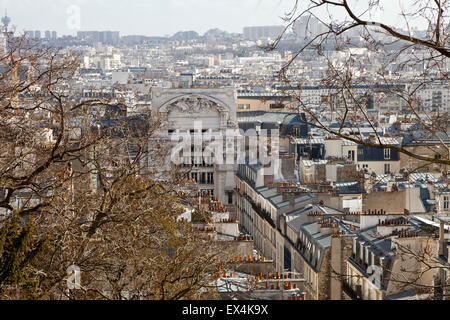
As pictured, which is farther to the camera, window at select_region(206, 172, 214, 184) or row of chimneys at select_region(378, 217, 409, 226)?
window at select_region(206, 172, 214, 184)

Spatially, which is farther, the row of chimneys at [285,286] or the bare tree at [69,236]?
the row of chimneys at [285,286]

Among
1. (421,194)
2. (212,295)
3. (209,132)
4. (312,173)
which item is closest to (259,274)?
(212,295)

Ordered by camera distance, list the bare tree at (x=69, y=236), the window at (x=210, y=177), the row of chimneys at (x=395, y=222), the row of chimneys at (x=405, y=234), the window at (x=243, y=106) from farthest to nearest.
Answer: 1. the window at (x=243, y=106)
2. the window at (x=210, y=177)
3. the row of chimneys at (x=395, y=222)
4. the row of chimneys at (x=405, y=234)
5. the bare tree at (x=69, y=236)

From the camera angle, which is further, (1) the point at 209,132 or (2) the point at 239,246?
(1) the point at 209,132

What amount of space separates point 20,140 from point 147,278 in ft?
8.22

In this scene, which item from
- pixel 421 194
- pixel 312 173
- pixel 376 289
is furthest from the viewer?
pixel 312 173

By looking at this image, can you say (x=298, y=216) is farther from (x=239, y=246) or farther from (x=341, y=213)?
(x=239, y=246)

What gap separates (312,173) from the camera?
114ft

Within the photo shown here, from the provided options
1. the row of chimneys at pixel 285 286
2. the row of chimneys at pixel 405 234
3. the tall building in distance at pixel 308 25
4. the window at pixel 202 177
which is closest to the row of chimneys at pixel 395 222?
the row of chimneys at pixel 405 234

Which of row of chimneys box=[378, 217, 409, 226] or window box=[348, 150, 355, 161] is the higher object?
row of chimneys box=[378, 217, 409, 226]

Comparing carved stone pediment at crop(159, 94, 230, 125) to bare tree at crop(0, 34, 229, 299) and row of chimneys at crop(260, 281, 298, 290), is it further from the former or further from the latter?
bare tree at crop(0, 34, 229, 299)

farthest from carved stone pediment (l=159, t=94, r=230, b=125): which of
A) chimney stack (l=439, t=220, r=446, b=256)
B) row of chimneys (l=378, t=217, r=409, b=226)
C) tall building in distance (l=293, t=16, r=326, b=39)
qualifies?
tall building in distance (l=293, t=16, r=326, b=39)

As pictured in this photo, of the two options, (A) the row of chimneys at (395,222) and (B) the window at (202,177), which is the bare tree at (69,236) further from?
(B) the window at (202,177)

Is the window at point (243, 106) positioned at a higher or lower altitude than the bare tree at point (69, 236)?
lower
